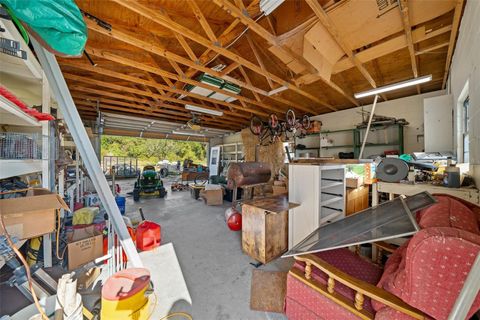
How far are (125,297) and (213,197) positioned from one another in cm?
406

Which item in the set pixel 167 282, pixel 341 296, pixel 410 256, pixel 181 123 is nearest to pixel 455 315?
pixel 410 256

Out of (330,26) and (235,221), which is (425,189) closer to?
(330,26)

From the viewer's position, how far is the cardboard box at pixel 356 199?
3.15 m

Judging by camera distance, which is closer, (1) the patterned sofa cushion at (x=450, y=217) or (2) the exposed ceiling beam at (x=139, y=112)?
(1) the patterned sofa cushion at (x=450, y=217)

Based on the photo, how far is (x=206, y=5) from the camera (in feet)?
7.30

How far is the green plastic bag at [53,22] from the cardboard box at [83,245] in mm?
2217

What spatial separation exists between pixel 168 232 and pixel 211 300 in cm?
194

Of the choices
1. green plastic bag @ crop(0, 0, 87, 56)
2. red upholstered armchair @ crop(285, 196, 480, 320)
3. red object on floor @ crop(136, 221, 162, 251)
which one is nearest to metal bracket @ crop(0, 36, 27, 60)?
green plastic bag @ crop(0, 0, 87, 56)

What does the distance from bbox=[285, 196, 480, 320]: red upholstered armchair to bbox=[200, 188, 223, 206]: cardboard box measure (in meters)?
4.09

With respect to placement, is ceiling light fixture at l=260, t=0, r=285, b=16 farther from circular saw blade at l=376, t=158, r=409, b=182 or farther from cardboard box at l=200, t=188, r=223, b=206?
cardboard box at l=200, t=188, r=223, b=206

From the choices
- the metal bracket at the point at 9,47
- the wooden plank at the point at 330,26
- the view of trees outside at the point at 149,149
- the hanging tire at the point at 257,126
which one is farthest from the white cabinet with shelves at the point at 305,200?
the view of trees outside at the point at 149,149

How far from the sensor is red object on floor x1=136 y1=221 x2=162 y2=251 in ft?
8.72

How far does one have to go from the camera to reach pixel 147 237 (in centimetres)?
268

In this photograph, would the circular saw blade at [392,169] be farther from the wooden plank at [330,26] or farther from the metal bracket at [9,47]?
the metal bracket at [9,47]
